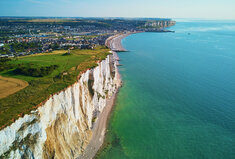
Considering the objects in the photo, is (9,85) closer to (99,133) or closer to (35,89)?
(35,89)

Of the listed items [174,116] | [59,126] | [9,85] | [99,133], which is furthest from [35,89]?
[174,116]

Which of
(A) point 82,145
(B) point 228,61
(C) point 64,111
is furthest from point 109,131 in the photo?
(B) point 228,61

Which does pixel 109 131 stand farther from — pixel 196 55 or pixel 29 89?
pixel 196 55

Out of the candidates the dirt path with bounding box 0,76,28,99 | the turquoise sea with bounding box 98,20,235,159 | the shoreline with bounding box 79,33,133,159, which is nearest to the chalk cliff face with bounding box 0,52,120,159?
the shoreline with bounding box 79,33,133,159

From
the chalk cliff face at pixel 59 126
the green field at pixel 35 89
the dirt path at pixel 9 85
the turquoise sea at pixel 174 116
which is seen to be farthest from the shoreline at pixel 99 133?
the dirt path at pixel 9 85

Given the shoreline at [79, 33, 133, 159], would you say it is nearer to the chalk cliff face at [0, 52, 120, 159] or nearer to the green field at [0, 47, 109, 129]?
the chalk cliff face at [0, 52, 120, 159]
